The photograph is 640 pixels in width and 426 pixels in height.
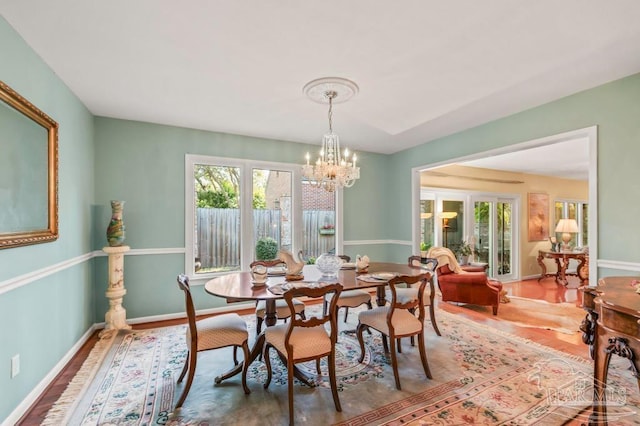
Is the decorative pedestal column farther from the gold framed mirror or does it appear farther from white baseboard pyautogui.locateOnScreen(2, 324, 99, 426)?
the gold framed mirror

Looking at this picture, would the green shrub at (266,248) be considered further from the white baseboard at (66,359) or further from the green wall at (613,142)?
the green wall at (613,142)

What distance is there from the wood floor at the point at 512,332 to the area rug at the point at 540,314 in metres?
0.15

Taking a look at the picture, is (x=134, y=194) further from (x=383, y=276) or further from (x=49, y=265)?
(x=383, y=276)

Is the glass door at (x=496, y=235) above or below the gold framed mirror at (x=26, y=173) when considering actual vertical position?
below

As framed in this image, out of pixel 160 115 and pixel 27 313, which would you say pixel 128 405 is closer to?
pixel 27 313

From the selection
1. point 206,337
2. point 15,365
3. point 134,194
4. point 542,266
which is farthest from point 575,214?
point 15,365

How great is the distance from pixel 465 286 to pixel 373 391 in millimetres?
2763

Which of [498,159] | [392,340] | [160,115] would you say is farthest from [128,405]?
[498,159]

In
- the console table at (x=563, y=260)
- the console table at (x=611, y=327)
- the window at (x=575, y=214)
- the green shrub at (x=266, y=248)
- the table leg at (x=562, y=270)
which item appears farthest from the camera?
the window at (x=575, y=214)

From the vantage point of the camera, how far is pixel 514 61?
242 cm

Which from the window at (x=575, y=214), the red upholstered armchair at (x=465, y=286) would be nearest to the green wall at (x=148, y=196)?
the red upholstered armchair at (x=465, y=286)

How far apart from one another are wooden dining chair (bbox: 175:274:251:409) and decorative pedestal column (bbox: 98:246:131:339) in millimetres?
1642

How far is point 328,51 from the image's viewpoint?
228 centimetres

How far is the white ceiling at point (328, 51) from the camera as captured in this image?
1.85 metres
